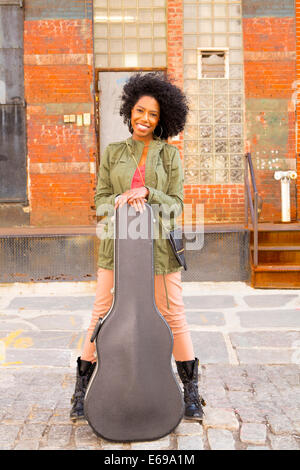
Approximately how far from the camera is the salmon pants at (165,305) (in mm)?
2777

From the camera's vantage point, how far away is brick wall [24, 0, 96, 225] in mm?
8789

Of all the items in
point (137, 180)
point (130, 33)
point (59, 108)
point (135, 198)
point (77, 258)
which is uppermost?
point (130, 33)

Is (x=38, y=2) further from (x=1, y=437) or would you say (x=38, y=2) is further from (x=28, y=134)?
(x=1, y=437)

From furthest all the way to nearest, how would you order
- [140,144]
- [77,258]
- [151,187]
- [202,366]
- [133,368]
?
1. [77,258]
2. [202,366]
3. [140,144]
4. [151,187]
5. [133,368]

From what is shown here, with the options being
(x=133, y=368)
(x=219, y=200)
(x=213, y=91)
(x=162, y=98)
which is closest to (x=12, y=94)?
(x=213, y=91)

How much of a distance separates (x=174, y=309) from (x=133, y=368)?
476 mm

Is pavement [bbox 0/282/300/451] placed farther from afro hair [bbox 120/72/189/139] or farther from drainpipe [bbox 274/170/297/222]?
drainpipe [bbox 274/170/297/222]

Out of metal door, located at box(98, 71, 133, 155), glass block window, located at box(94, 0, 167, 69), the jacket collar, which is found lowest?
the jacket collar

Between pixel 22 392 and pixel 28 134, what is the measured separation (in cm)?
644

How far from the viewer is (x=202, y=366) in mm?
3826

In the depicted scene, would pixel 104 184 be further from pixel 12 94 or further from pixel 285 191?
pixel 12 94

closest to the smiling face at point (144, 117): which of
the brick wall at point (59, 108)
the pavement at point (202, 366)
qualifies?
the pavement at point (202, 366)

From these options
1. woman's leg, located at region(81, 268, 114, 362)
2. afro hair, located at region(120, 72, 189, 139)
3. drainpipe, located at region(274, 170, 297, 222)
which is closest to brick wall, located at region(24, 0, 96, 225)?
drainpipe, located at region(274, 170, 297, 222)

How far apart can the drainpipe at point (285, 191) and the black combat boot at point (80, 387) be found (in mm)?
6643
